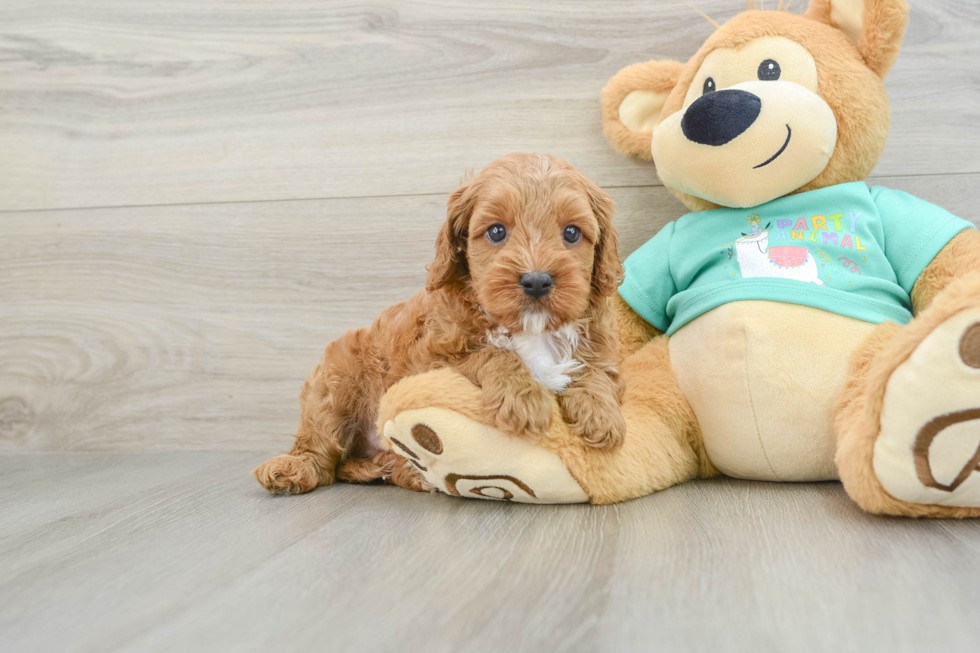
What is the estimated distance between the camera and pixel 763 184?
142cm

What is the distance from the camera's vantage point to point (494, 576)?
0.94 meters

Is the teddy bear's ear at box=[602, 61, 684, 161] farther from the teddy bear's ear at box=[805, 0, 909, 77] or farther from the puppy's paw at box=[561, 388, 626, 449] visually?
the puppy's paw at box=[561, 388, 626, 449]

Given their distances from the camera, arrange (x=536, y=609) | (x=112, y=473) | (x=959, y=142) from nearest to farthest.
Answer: (x=536, y=609), (x=959, y=142), (x=112, y=473)

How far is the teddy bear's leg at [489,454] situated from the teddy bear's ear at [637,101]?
0.73 metres

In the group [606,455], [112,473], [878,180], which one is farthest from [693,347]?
[112,473]

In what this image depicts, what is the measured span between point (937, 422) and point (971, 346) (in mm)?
116

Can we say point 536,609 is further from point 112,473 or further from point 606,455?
point 112,473

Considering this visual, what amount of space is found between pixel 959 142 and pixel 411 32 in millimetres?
1390

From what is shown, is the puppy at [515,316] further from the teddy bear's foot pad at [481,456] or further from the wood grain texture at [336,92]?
the wood grain texture at [336,92]

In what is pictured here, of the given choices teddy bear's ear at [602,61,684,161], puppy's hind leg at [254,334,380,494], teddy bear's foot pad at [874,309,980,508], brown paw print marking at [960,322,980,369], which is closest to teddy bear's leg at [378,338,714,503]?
puppy's hind leg at [254,334,380,494]

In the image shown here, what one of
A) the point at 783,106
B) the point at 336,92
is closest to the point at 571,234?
the point at 783,106

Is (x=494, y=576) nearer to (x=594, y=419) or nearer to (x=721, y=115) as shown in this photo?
(x=594, y=419)

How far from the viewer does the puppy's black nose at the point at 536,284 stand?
3.64 ft

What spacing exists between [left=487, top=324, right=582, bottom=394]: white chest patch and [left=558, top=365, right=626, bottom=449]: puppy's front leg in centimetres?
2
